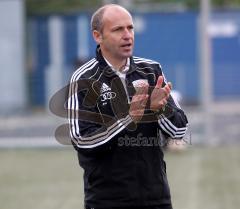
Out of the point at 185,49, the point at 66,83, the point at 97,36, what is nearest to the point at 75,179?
the point at 66,83

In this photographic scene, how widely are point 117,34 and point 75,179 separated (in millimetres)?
7749

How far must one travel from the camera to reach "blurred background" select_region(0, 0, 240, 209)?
10.8 m

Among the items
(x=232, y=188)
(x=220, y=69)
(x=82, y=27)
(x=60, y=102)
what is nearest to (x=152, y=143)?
(x=60, y=102)

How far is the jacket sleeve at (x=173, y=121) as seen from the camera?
404 cm

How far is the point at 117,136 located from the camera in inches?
157

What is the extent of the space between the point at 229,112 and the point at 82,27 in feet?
17.8

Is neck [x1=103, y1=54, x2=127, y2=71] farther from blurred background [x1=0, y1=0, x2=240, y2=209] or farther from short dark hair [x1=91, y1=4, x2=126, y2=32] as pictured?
blurred background [x1=0, y1=0, x2=240, y2=209]

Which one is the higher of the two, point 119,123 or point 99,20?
point 99,20

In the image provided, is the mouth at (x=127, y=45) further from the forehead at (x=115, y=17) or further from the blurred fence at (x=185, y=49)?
the blurred fence at (x=185, y=49)

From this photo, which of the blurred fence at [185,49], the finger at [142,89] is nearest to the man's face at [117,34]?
the finger at [142,89]

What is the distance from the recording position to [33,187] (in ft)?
36.5

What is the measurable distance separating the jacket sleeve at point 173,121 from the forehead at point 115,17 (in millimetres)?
372

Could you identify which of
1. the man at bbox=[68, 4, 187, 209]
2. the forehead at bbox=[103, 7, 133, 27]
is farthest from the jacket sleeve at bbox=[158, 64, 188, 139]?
the forehead at bbox=[103, 7, 133, 27]

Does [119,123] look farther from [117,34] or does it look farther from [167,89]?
[117,34]
